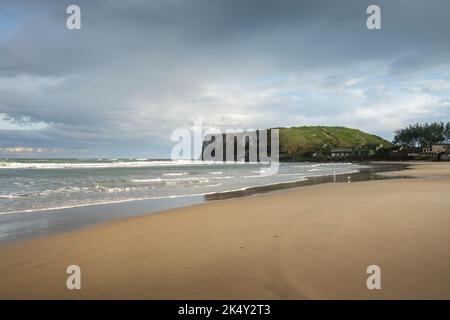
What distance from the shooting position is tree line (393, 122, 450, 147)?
109375 millimetres

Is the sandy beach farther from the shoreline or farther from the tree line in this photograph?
the tree line

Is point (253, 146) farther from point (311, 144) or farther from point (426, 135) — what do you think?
point (426, 135)

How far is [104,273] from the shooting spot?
4.67 meters

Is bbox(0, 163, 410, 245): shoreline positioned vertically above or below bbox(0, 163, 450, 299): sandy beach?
below

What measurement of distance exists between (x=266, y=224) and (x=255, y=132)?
17090cm

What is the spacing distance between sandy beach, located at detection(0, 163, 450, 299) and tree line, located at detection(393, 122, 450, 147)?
119266 mm

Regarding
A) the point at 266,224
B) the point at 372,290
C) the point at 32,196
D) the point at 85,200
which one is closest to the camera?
the point at 372,290

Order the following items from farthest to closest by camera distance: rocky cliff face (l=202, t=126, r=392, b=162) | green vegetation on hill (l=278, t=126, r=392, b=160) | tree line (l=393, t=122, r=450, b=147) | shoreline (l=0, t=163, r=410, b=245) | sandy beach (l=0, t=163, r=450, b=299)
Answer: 1. rocky cliff face (l=202, t=126, r=392, b=162)
2. green vegetation on hill (l=278, t=126, r=392, b=160)
3. tree line (l=393, t=122, r=450, b=147)
4. shoreline (l=0, t=163, r=410, b=245)
5. sandy beach (l=0, t=163, r=450, b=299)

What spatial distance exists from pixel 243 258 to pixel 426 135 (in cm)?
12448

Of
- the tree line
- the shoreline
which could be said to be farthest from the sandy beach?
the tree line

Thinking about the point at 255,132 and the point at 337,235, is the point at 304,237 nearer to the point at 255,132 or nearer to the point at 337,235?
the point at 337,235

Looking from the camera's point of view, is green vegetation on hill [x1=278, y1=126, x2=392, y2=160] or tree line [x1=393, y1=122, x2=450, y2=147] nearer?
tree line [x1=393, y1=122, x2=450, y2=147]

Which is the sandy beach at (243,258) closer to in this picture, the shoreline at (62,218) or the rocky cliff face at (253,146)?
the shoreline at (62,218)
